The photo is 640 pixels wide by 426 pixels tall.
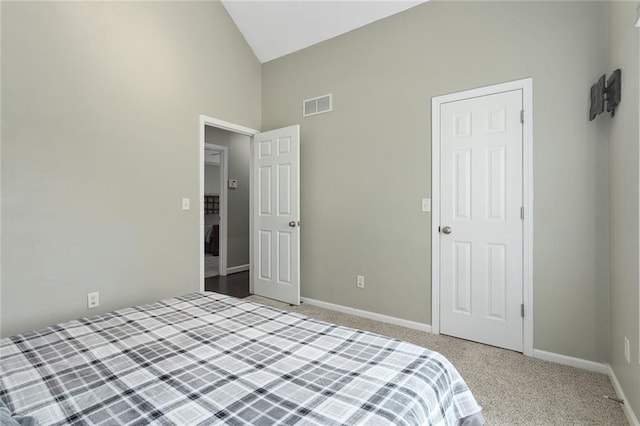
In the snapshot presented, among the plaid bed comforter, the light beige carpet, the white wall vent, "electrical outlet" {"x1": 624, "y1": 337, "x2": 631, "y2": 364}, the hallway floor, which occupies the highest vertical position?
the white wall vent

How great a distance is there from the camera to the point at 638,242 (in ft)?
5.08

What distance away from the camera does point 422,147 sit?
2885mm

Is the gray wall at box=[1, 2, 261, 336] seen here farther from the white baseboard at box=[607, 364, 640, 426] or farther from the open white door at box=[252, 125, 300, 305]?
the white baseboard at box=[607, 364, 640, 426]

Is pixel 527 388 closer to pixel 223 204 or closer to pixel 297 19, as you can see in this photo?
pixel 297 19

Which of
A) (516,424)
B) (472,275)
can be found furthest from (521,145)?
(516,424)

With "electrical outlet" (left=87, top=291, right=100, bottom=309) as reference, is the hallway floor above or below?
below

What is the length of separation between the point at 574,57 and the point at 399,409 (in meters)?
2.61

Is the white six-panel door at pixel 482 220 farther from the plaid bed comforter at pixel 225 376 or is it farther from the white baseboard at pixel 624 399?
the plaid bed comforter at pixel 225 376

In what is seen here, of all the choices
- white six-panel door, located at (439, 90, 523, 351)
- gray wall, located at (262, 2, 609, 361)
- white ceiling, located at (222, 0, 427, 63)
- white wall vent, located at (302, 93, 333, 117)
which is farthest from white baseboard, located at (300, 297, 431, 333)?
white ceiling, located at (222, 0, 427, 63)

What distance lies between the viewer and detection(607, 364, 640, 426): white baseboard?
5.24ft

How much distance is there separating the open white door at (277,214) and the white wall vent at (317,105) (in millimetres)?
263

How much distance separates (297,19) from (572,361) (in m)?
3.88

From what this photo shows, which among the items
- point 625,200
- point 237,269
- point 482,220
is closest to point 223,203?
point 237,269

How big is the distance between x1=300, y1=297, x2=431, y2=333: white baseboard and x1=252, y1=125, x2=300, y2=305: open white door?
0.23m
